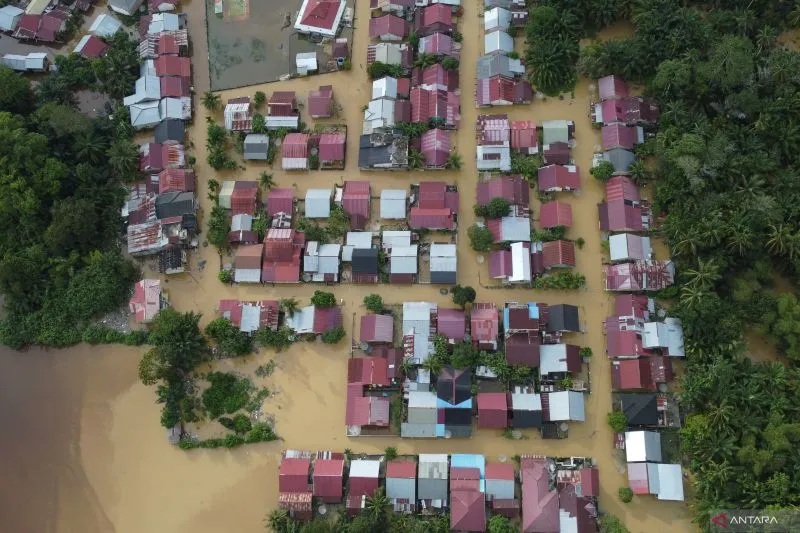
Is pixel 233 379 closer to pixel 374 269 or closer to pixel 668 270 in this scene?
pixel 374 269

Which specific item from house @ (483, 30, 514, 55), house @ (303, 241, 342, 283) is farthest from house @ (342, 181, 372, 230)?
house @ (483, 30, 514, 55)

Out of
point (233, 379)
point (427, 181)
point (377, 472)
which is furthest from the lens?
point (427, 181)

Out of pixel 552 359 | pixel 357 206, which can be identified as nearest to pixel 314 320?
pixel 357 206

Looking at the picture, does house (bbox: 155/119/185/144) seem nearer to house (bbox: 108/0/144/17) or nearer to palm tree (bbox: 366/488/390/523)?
house (bbox: 108/0/144/17)

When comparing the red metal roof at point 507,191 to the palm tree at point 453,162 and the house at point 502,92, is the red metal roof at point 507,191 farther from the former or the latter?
the house at point 502,92

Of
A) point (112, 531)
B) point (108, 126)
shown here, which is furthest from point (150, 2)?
point (112, 531)

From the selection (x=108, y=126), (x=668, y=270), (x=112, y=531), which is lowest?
(x=112, y=531)

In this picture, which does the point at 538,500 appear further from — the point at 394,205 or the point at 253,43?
the point at 253,43

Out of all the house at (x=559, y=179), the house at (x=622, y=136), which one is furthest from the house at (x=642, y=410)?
the house at (x=622, y=136)
